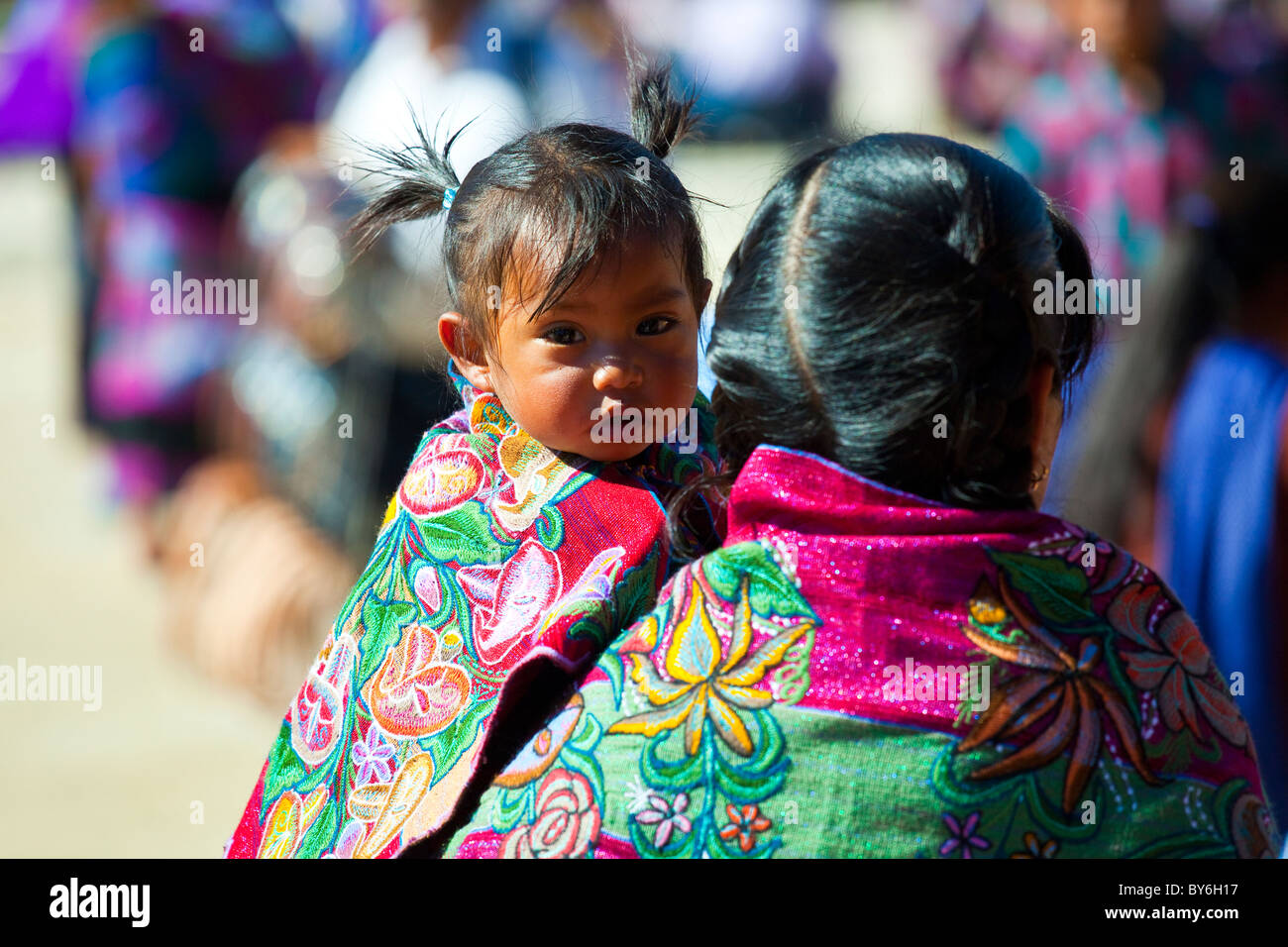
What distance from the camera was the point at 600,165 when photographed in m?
1.85

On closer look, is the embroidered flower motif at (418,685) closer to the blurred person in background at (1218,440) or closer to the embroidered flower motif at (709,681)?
the embroidered flower motif at (709,681)

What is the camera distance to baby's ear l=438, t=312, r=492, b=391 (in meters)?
1.94

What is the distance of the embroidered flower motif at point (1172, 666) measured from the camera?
156 centimetres

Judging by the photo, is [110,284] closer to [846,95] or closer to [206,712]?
[206,712]

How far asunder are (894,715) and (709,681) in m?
0.18

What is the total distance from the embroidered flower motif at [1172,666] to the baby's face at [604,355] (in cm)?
55

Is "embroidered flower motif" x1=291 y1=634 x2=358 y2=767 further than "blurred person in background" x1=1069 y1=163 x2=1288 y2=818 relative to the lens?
No

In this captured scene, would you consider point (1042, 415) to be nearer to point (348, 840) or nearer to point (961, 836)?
point (961, 836)

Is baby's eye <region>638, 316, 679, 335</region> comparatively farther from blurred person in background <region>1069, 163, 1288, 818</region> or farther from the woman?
blurred person in background <region>1069, 163, 1288, 818</region>

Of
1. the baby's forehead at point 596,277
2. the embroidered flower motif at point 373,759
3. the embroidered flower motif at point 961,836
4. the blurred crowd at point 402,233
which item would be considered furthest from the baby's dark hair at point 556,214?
the blurred crowd at point 402,233

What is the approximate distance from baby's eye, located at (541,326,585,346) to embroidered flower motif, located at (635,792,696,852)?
544mm

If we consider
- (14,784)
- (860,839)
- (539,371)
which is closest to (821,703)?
(860,839)

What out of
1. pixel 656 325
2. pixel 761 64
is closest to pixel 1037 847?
pixel 656 325

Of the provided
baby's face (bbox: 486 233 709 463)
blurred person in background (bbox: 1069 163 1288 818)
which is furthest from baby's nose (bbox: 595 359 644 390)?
blurred person in background (bbox: 1069 163 1288 818)
